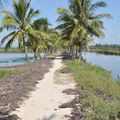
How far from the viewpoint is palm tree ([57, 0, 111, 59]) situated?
3303 cm

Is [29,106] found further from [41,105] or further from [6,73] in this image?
[6,73]

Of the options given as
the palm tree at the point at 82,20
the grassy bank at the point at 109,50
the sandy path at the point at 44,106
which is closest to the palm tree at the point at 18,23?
the palm tree at the point at 82,20

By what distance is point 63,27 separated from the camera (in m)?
36.5

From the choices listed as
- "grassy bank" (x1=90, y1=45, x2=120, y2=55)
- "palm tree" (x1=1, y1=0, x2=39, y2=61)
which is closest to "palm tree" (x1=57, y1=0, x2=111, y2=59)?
"palm tree" (x1=1, y1=0, x2=39, y2=61)

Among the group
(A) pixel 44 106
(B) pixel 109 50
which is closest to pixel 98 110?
(A) pixel 44 106

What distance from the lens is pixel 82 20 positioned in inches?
1334

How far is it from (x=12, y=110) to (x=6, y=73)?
46.9 ft

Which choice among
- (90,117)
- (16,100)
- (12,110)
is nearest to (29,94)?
(16,100)

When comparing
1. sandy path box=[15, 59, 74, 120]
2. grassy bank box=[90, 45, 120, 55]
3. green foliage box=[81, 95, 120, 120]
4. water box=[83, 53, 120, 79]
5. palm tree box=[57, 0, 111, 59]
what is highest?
palm tree box=[57, 0, 111, 59]

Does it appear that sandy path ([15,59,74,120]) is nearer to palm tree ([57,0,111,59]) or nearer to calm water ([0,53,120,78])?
calm water ([0,53,120,78])

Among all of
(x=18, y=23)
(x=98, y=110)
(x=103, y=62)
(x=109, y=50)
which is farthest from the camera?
(x=109, y=50)

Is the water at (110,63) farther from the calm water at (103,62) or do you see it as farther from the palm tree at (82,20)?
the palm tree at (82,20)

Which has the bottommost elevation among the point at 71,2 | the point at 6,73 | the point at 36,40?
the point at 6,73

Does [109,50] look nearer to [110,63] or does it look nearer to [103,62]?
[103,62]
